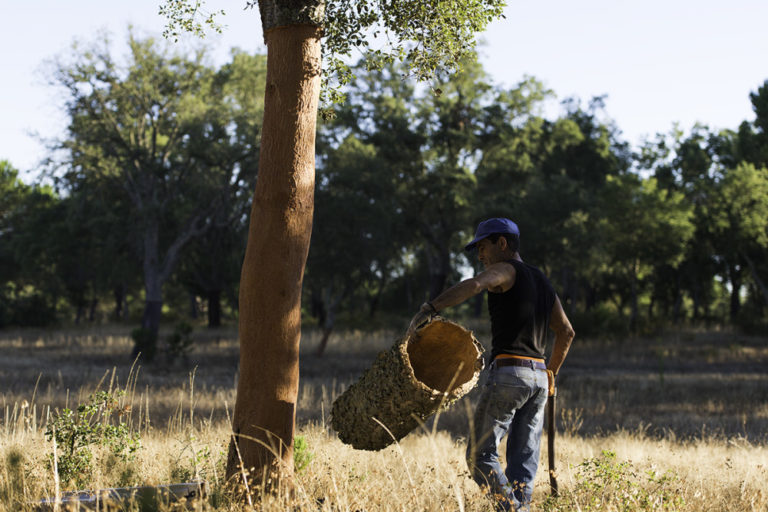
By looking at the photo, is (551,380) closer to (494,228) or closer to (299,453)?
(494,228)

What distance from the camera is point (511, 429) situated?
5.00 meters

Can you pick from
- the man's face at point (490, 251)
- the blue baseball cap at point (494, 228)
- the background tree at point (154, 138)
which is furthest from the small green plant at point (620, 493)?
the background tree at point (154, 138)

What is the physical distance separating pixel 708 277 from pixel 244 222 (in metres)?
28.8

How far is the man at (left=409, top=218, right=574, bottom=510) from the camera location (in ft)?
15.5

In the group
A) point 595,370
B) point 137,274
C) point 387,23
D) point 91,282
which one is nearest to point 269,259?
point 387,23

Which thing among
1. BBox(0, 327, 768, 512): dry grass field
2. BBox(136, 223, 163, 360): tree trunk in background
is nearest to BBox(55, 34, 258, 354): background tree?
BBox(136, 223, 163, 360): tree trunk in background

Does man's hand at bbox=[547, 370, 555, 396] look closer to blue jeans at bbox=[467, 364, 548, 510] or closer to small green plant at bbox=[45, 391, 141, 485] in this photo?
blue jeans at bbox=[467, 364, 548, 510]

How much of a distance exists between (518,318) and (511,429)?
0.80 m

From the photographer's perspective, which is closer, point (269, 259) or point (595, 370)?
point (269, 259)

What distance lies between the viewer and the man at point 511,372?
472 cm

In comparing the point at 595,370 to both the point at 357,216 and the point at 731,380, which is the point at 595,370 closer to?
the point at 731,380

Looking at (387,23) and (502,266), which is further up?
(387,23)

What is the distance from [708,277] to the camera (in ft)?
142

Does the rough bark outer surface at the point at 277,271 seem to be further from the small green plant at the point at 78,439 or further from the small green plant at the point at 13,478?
the small green plant at the point at 13,478
